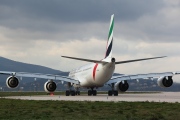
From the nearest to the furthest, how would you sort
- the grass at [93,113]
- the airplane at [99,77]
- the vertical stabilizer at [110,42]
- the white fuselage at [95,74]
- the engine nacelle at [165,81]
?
1. the grass at [93,113]
2. the white fuselage at [95,74]
3. the airplane at [99,77]
4. the engine nacelle at [165,81]
5. the vertical stabilizer at [110,42]

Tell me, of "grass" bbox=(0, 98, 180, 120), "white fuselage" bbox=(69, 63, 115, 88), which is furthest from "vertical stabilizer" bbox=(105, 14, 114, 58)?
"grass" bbox=(0, 98, 180, 120)

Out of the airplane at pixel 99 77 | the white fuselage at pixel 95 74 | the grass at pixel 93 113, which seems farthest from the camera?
the airplane at pixel 99 77

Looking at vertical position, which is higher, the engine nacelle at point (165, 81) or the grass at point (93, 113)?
the engine nacelle at point (165, 81)

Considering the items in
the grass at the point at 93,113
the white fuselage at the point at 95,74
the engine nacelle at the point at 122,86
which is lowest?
the grass at the point at 93,113

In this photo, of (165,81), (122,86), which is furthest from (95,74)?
(165,81)

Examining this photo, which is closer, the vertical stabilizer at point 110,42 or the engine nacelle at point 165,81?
the engine nacelle at point 165,81

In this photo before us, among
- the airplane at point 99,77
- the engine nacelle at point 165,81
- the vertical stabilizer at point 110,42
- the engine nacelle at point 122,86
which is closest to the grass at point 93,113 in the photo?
the airplane at point 99,77

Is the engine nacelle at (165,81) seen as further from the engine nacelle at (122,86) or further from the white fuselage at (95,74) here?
the engine nacelle at (122,86)

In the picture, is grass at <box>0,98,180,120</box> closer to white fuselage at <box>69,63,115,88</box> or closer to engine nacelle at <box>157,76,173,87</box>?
white fuselage at <box>69,63,115,88</box>

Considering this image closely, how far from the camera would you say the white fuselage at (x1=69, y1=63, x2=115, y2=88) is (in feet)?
171

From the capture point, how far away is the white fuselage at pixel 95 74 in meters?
52.2

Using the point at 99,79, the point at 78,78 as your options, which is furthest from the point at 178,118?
the point at 78,78

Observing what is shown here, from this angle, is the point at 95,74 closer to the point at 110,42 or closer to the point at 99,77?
the point at 99,77

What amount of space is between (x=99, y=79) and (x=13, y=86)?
11.7 m
